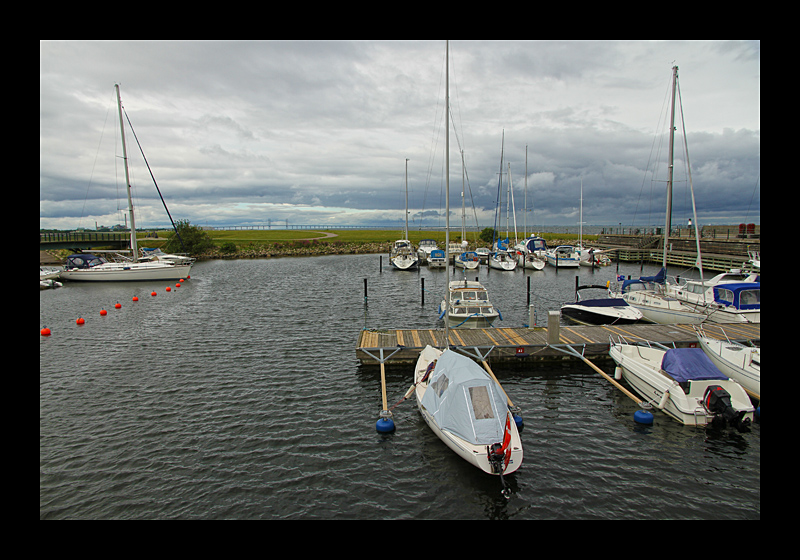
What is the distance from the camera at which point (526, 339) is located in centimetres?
2538

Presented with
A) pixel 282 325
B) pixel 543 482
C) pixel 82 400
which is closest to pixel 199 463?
pixel 82 400

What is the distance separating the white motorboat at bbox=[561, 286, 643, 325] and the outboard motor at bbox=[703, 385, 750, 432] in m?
14.1

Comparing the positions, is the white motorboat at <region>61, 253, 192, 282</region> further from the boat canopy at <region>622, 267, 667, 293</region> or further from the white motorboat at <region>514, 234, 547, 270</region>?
the boat canopy at <region>622, 267, 667, 293</region>

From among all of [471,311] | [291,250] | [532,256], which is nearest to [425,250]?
[532,256]

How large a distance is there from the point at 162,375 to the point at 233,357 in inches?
163

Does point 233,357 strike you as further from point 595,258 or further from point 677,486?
point 595,258

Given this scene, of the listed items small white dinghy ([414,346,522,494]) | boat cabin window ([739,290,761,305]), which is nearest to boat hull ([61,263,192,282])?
small white dinghy ([414,346,522,494])

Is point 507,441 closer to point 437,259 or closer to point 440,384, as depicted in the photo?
point 440,384

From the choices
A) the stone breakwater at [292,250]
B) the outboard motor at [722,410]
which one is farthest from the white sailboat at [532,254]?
the outboard motor at [722,410]

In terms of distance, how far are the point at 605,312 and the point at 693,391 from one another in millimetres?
13996

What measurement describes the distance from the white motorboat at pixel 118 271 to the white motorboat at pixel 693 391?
6096cm

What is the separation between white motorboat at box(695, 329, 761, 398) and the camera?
62.3 feet
